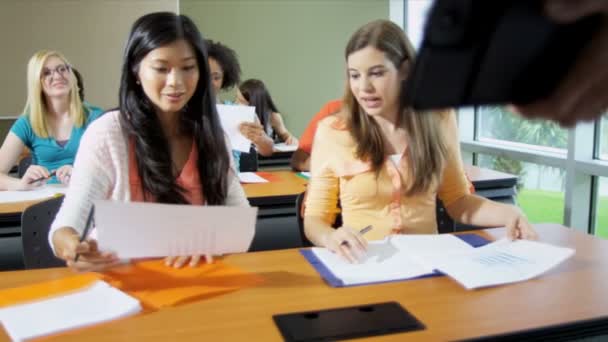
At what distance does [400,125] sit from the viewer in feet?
6.05

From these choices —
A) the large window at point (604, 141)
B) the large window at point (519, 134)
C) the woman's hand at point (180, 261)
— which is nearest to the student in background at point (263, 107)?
the large window at point (519, 134)

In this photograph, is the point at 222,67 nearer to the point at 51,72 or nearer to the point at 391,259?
the point at 51,72

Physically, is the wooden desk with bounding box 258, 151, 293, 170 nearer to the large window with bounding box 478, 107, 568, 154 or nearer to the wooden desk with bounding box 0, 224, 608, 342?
the large window with bounding box 478, 107, 568, 154

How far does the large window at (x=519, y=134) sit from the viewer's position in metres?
3.55

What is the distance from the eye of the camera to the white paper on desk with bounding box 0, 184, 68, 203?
7.77 feet

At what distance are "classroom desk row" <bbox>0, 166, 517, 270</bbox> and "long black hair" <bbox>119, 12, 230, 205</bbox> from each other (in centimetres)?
66

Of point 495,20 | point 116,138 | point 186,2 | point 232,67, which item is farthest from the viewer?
point 186,2

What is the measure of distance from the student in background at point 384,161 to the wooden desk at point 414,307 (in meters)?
0.33

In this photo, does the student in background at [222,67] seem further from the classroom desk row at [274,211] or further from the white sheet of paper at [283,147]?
the white sheet of paper at [283,147]


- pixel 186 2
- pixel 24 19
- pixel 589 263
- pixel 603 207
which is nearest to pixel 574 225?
pixel 603 207

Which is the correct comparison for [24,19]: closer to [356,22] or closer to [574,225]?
[356,22]

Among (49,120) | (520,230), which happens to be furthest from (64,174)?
(520,230)

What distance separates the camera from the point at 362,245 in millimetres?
1457

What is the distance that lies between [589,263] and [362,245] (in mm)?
604
